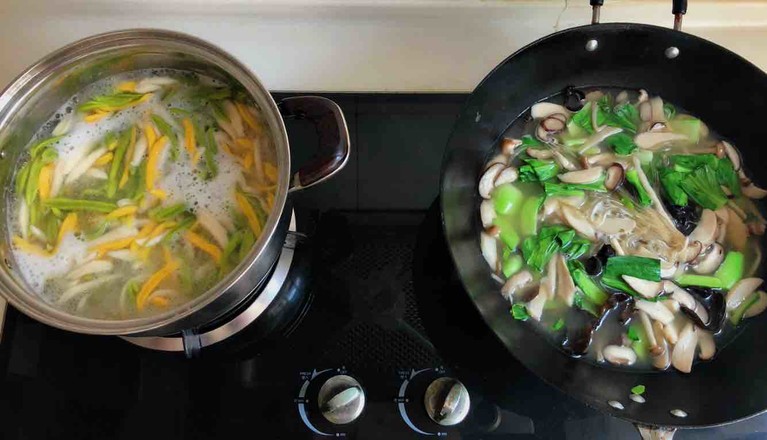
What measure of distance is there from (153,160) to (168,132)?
48 mm

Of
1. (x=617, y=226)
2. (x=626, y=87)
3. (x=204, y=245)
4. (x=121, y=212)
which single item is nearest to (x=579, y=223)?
(x=617, y=226)

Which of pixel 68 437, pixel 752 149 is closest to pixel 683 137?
pixel 752 149

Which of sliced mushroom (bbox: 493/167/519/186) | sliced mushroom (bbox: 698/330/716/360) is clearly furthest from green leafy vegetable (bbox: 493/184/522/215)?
sliced mushroom (bbox: 698/330/716/360)

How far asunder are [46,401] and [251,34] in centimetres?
63

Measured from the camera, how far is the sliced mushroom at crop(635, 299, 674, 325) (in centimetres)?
91

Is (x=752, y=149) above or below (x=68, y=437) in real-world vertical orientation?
above

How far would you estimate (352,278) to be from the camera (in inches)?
36.0

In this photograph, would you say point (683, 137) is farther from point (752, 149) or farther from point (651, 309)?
point (651, 309)

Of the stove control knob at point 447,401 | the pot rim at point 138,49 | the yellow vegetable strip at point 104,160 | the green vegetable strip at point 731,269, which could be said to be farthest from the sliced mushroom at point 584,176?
the yellow vegetable strip at point 104,160

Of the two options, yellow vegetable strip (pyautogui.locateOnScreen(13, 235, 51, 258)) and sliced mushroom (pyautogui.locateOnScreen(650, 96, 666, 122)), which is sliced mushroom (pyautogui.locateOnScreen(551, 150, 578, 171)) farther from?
yellow vegetable strip (pyautogui.locateOnScreen(13, 235, 51, 258))

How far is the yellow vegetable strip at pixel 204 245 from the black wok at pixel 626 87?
31 cm

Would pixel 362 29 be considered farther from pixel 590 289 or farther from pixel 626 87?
pixel 590 289

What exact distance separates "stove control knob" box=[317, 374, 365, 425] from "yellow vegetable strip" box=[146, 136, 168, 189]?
37 centimetres

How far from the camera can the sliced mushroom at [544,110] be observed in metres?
1.01
